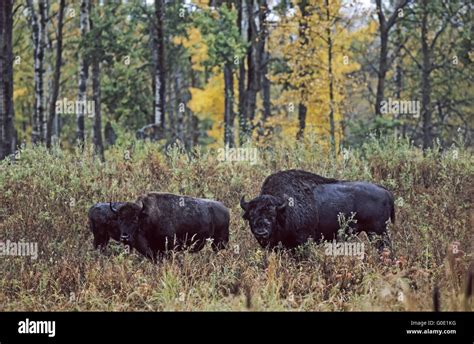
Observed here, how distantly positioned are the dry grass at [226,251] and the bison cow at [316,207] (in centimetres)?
35

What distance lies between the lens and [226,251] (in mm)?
11578

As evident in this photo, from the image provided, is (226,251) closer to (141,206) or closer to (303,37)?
(141,206)

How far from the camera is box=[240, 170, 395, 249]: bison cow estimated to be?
10750 millimetres

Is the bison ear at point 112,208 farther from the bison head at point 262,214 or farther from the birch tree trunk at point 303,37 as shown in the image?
the birch tree trunk at point 303,37

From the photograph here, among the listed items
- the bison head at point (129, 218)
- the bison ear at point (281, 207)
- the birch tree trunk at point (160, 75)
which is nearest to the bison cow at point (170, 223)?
the bison head at point (129, 218)

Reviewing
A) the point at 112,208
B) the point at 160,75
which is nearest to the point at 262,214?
the point at 112,208

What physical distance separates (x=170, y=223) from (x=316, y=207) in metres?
2.41

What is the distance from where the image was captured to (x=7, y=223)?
1312cm

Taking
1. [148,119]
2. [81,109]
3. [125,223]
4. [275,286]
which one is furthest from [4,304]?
[148,119]

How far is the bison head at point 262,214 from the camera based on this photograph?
999 centimetres

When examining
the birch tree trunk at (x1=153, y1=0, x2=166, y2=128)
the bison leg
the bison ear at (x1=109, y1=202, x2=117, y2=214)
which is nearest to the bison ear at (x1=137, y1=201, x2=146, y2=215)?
the bison ear at (x1=109, y1=202, x2=117, y2=214)

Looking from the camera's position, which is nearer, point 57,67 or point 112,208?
point 112,208

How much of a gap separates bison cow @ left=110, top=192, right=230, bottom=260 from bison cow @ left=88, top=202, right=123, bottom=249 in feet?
4.03

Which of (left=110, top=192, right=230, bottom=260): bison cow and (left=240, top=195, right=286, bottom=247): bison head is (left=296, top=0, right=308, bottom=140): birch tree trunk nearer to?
(left=110, top=192, right=230, bottom=260): bison cow
